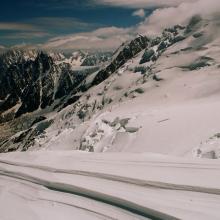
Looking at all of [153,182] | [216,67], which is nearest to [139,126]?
[153,182]

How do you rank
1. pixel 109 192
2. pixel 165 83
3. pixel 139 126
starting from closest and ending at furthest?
pixel 109 192, pixel 139 126, pixel 165 83

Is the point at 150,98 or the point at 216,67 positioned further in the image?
the point at 150,98

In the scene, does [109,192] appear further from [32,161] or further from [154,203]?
[32,161]

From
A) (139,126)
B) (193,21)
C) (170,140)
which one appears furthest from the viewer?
(193,21)

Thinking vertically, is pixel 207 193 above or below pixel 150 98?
above

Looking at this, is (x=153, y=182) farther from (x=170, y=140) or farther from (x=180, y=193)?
(x=170, y=140)

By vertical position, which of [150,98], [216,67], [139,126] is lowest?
[150,98]

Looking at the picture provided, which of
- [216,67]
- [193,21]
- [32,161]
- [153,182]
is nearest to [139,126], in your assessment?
[32,161]
